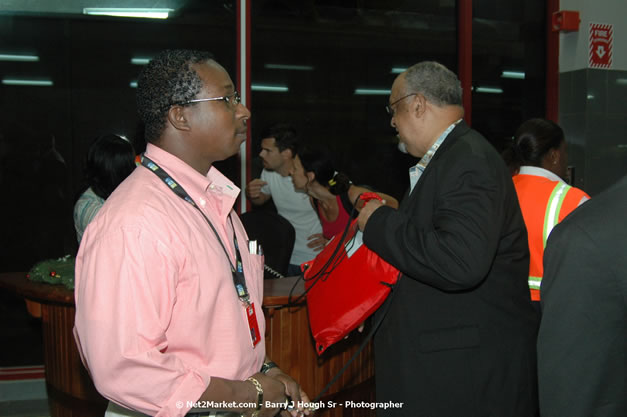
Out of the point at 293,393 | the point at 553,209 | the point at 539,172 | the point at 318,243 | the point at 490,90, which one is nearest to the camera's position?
the point at 293,393

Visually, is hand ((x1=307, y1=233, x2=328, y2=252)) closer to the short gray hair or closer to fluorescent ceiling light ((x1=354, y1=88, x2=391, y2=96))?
fluorescent ceiling light ((x1=354, y1=88, x2=391, y2=96))

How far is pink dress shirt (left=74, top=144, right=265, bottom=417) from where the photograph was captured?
1050 mm

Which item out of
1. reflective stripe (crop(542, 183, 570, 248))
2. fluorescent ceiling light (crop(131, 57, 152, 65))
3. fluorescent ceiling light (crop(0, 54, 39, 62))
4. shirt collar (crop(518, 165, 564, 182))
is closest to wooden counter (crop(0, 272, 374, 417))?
reflective stripe (crop(542, 183, 570, 248))

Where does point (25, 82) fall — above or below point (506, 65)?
below

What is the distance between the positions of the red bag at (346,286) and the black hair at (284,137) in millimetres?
2115

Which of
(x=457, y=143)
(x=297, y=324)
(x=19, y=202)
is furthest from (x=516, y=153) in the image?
(x=19, y=202)

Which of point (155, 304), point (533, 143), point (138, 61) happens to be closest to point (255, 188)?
point (138, 61)

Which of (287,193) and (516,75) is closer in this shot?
(287,193)

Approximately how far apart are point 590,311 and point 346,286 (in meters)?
1.10

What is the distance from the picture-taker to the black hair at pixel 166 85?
4.25 feet

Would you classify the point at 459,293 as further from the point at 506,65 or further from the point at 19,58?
the point at 506,65

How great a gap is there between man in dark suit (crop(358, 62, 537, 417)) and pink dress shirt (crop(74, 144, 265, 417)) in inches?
24.3

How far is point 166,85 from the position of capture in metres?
1.29

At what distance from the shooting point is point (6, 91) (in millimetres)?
3977
